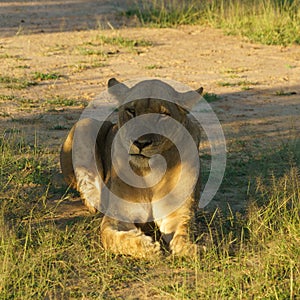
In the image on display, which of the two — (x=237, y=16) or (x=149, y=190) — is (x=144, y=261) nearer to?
(x=149, y=190)

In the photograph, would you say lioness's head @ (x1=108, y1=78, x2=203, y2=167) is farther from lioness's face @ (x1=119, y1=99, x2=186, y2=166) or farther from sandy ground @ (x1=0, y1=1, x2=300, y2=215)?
sandy ground @ (x1=0, y1=1, x2=300, y2=215)

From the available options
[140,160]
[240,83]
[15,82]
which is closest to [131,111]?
[140,160]

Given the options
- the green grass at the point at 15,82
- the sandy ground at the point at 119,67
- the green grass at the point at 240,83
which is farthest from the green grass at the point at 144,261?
the green grass at the point at 240,83

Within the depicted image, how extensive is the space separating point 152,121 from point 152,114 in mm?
45

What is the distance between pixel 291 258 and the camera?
4883 millimetres

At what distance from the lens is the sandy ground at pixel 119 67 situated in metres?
8.64

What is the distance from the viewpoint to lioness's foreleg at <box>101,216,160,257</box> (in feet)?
16.5

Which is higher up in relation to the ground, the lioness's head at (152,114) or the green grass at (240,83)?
the lioness's head at (152,114)

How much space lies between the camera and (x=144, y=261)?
16.5 ft

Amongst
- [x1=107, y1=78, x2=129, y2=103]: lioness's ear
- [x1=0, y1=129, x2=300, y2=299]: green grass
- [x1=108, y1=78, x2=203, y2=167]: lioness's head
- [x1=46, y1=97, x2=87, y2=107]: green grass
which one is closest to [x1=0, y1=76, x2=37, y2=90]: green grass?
[x1=46, y1=97, x2=87, y2=107]: green grass

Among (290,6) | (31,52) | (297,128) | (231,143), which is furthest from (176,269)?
(290,6)

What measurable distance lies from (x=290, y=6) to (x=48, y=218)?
8.43 metres

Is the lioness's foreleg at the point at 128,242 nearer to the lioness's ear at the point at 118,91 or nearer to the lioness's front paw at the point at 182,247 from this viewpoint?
the lioness's front paw at the point at 182,247

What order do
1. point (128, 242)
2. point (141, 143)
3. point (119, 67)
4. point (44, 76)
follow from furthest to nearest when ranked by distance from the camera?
point (119, 67) < point (44, 76) < point (128, 242) < point (141, 143)
